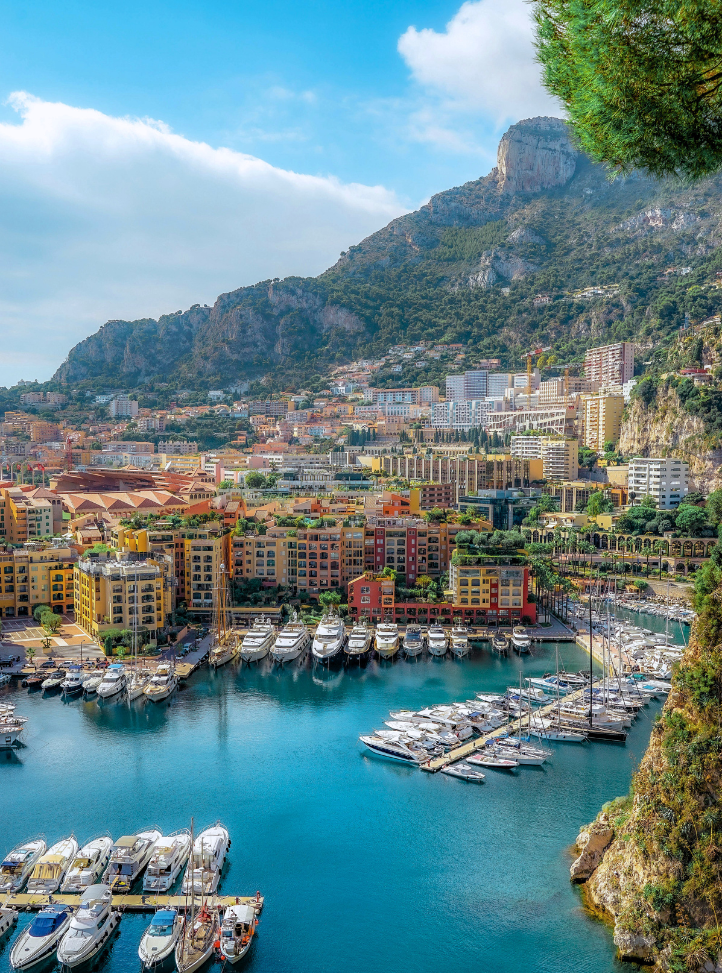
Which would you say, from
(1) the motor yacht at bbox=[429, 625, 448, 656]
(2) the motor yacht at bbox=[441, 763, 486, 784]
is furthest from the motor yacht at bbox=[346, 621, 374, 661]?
(2) the motor yacht at bbox=[441, 763, 486, 784]

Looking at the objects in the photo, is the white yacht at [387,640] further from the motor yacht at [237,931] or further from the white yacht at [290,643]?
the motor yacht at [237,931]

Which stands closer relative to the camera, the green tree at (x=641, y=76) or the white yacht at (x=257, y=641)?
the green tree at (x=641, y=76)

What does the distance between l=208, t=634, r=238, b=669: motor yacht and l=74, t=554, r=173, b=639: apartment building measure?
188cm

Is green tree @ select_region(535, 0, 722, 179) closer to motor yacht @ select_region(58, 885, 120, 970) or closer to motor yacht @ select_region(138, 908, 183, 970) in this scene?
motor yacht @ select_region(138, 908, 183, 970)

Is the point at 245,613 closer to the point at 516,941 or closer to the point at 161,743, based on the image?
the point at 161,743

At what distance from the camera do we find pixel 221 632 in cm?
2538

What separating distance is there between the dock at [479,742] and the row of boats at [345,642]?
516 centimetres

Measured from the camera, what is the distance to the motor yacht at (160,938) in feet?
34.3

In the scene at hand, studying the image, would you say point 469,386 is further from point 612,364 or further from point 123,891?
point 123,891

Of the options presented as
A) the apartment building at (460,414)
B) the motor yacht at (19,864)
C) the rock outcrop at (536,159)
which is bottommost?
the motor yacht at (19,864)

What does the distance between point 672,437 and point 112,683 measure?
115 ft

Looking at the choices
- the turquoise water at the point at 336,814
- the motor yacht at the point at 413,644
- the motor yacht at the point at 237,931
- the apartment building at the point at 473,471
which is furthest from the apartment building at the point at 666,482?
the motor yacht at the point at 237,931

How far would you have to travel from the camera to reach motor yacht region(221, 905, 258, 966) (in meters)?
10.6

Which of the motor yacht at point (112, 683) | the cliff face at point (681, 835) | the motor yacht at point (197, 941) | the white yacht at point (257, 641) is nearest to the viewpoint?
the cliff face at point (681, 835)
